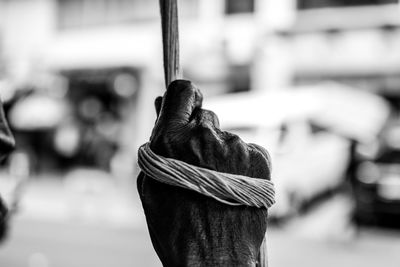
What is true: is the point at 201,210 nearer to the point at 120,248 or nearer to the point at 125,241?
the point at 120,248

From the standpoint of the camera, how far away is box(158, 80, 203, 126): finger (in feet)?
2.99

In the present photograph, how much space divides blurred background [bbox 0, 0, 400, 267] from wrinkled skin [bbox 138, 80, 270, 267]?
1.31 m

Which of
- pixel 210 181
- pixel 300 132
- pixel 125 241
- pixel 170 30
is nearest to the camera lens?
pixel 210 181

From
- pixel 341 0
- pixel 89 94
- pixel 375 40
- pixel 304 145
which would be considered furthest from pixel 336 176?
pixel 89 94

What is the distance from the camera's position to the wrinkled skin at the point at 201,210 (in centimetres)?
86

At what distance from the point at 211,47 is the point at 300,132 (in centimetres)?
715

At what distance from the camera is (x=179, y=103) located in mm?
930

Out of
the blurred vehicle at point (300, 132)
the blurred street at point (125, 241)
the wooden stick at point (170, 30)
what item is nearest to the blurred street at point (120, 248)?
the blurred street at point (125, 241)

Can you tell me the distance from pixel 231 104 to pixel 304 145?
1488 millimetres

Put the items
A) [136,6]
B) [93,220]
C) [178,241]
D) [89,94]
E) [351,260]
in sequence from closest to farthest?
[178,241], [351,260], [93,220], [136,6], [89,94]

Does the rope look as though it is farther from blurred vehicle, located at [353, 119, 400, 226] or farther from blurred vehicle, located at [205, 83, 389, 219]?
blurred vehicle, located at [205, 83, 389, 219]

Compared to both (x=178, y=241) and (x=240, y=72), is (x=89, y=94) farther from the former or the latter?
(x=178, y=241)

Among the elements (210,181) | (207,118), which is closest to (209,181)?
(210,181)

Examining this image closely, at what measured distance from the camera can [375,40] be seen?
1720cm
